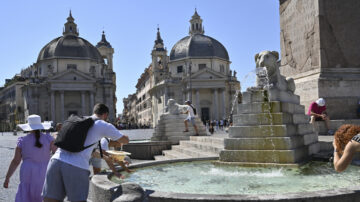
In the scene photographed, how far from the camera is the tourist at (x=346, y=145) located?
285cm

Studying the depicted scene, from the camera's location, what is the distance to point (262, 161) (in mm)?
6387

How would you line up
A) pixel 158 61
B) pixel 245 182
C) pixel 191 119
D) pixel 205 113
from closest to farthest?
pixel 245 182
pixel 191 119
pixel 205 113
pixel 158 61

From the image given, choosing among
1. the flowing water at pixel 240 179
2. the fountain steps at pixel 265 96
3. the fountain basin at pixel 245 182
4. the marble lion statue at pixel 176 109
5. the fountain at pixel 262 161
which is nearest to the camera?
the fountain basin at pixel 245 182

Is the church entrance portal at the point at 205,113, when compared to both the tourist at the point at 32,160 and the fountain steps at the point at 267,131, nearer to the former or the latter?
the fountain steps at the point at 267,131

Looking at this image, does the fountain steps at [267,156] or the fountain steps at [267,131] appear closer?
the fountain steps at [267,156]

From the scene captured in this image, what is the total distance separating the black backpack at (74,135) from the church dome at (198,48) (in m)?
63.4

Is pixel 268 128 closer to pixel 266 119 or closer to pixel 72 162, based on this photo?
pixel 266 119

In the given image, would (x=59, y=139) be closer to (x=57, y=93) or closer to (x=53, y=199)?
(x=53, y=199)

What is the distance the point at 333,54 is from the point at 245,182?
5596mm

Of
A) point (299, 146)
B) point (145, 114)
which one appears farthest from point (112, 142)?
point (145, 114)

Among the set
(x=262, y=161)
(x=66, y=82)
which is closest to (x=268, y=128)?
(x=262, y=161)

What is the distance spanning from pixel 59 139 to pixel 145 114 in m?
84.6

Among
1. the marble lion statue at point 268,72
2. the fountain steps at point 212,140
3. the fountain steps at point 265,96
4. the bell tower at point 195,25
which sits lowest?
the fountain steps at point 212,140

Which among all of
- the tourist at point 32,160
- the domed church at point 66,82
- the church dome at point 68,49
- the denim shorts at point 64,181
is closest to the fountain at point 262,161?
the tourist at point 32,160
